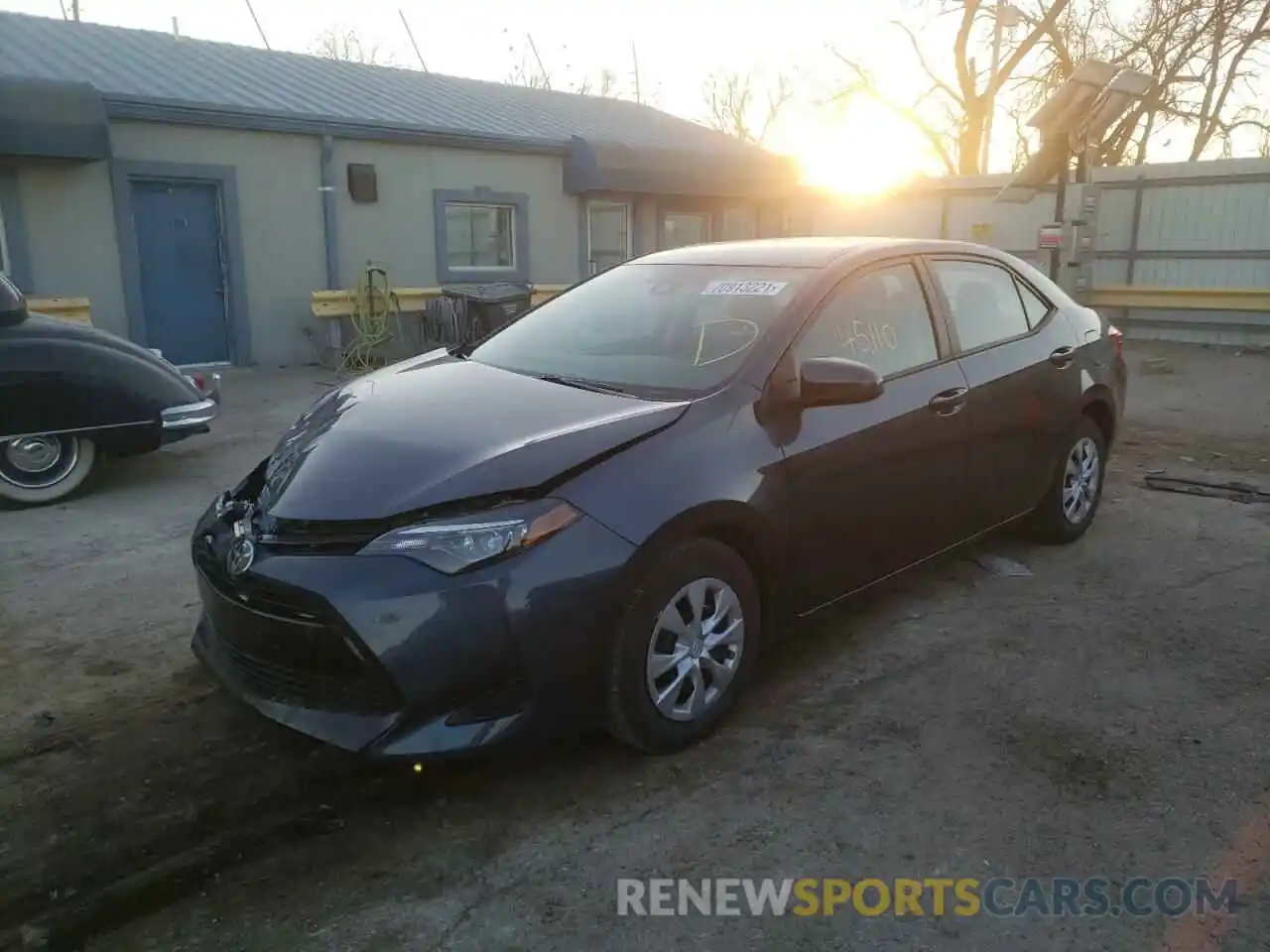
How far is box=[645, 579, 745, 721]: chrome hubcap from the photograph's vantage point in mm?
2914

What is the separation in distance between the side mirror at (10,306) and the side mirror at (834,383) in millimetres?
4875

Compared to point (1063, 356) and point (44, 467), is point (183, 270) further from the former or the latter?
point (1063, 356)

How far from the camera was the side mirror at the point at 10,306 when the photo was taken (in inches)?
225

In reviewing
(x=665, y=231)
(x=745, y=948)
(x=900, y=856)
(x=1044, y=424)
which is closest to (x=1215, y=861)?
(x=900, y=856)

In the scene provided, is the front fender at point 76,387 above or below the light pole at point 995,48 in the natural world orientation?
below

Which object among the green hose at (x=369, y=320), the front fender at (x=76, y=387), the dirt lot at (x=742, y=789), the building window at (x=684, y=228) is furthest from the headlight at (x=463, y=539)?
the building window at (x=684, y=228)

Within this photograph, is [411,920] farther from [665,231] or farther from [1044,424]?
[665,231]

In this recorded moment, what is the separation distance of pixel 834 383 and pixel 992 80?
27.3m

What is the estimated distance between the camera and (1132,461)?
6965 mm

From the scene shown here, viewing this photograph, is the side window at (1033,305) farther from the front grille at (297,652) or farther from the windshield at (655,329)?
the front grille at (297,652)

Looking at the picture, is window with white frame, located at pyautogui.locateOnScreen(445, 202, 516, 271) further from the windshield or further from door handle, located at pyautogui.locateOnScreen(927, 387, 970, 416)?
door handle, located at pyautogui.locateOnScreen(927, 387, 970, 416)

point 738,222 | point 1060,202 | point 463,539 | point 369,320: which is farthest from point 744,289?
point 738,222

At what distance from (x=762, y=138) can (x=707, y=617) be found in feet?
134

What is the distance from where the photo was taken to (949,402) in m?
3.88
